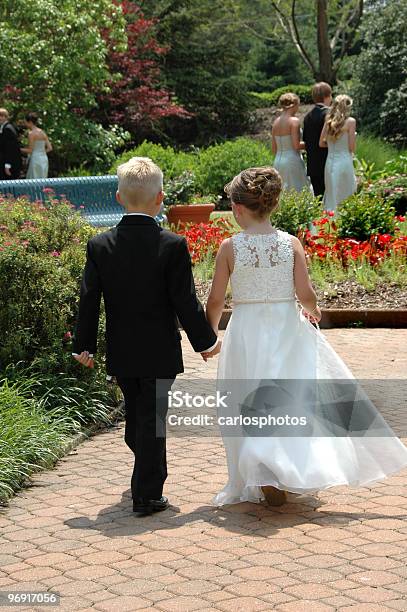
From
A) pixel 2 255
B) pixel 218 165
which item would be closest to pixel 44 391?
pixel 2 255

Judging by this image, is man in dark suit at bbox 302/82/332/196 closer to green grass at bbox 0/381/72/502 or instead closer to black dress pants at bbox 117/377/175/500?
green grass at bbox 0/381/72/502

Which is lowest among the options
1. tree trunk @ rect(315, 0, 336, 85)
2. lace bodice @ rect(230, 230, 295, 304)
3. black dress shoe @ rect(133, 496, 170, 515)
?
black dress shoe @ rect(133, 496, 170, 515)

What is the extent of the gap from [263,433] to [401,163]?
1514 cm

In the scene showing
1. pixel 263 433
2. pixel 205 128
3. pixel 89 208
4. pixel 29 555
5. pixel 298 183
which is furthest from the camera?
pixel 205 128

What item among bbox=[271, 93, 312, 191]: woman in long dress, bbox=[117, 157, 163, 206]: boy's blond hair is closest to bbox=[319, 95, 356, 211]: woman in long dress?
bbox=[271, 93, 312, 191]: woman in long dress

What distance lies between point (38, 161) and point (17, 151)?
4.83 ft

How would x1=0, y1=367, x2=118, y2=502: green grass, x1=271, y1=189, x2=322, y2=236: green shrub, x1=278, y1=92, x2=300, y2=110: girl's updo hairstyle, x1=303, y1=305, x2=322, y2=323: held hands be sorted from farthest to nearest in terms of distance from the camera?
x1=278, y1=92, x2=300, y2=110: girl's updo hairstyle → x1=271, y1=189, x2=322, y2=236: green shrub → x1=0, y1=367, x2=118, y2=502: green grass → x1=303, y1=305, x2=322, y2=323: held hands

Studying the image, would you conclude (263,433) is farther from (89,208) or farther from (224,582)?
(89,208)

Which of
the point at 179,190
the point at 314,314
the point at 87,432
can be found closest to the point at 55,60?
the point at 179,190

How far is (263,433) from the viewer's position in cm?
516

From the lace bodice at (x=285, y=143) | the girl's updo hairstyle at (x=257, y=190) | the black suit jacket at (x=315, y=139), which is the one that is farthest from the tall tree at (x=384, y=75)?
the girl's updo hairstyle at (x=257, y=190)

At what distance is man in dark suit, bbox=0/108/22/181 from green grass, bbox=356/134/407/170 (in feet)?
24.6

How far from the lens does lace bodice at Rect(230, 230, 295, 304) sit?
530 cm

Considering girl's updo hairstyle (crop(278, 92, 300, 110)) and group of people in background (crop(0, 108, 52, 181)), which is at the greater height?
girl's updo hairstyle (crop(278, 92, 300, 110))
